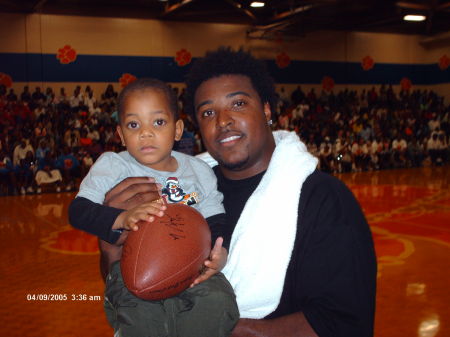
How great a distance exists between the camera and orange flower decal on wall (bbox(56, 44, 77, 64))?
13.8 meters

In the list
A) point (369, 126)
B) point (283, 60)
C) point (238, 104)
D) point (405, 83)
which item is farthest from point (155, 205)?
point (405, 83)

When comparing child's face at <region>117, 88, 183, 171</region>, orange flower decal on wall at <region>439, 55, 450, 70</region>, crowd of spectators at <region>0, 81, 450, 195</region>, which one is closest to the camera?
child's face at <region>117, 88, 183, 171</region>

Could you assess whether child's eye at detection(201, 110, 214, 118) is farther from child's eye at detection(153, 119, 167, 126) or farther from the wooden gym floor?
the wooden gym floor

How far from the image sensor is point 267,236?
1431 millimetres

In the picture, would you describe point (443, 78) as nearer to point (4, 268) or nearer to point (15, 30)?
point (15, 30)

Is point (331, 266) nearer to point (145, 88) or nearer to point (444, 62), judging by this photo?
point (145, 88)

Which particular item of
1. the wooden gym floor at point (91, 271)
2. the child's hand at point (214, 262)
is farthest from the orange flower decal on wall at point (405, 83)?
the child's hand at point (214, 262)

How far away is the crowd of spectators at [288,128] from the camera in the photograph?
9805 mm

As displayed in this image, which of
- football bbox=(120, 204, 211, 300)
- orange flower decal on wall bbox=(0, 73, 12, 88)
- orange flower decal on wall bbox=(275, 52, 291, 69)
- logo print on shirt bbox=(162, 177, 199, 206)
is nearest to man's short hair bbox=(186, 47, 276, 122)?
logo print on shirt bbox=(162, 177, 199, 206)

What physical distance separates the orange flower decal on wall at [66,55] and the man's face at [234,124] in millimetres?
13367

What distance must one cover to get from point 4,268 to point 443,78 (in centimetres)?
1894

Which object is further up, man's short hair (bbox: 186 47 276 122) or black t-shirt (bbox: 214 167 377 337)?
man's short hair (bbox: 186 47 276 122)

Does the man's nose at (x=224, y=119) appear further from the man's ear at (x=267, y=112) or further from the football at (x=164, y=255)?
the football at (x=164, y=255)

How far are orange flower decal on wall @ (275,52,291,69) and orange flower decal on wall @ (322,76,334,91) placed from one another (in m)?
1.72
